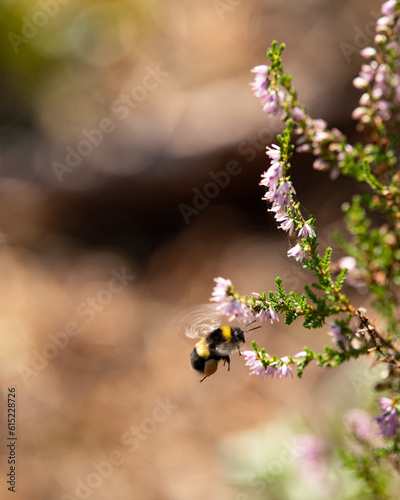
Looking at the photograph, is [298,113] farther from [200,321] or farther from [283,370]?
[283,370]

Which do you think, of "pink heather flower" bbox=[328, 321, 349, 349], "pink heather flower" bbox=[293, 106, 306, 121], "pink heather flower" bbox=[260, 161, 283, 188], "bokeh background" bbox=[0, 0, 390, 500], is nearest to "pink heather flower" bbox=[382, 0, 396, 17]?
"pink heather flower" bbox=[293, 106, 306, 121]

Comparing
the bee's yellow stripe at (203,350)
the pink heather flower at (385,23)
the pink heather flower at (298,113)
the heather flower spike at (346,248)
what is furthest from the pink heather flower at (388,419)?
the pink heather flower at (385,23)

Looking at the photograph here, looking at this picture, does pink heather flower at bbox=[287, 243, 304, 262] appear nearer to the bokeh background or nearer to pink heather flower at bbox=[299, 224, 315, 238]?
pink heather flower at bbox=[299, 224, 315, 238]

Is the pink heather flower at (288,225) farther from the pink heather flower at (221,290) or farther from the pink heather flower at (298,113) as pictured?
the pink heather flower at (298,113)

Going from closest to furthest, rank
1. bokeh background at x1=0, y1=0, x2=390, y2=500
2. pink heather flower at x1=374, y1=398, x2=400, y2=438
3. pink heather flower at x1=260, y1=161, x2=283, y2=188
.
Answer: pink heather flower at x1=260, y1=161, x2=283, y2=188, pink heather flower at x1=374, y1=398, x2=400, y2=438, bokeh background at x1=0, y1=0, x2=390, y2=500

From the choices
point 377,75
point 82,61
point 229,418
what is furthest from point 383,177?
point 82,61

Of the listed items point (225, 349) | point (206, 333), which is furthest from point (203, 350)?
point (225, 349)

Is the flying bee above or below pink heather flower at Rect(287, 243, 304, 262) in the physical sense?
above
